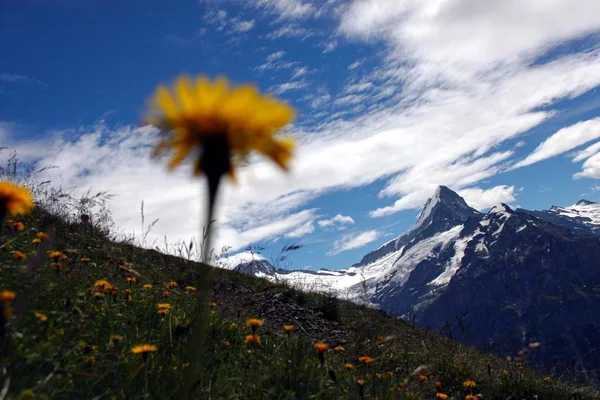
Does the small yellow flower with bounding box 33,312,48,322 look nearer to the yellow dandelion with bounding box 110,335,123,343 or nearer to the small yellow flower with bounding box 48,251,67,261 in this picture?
the yellow dandelion with bounding box 110,335,123,343

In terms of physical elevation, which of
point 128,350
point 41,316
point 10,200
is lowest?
point 128,350

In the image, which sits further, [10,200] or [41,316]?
[41,316]

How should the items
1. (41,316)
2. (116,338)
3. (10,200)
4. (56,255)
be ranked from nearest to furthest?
(10,200), (41,316), (116,338), (56,255)

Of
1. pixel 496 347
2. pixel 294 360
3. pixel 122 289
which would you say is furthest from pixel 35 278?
pixel 496 347

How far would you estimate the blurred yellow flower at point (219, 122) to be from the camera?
5.09 feet

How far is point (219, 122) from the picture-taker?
155cm

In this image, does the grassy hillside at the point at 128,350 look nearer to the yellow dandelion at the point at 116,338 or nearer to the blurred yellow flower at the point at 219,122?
the yellow dandelion at the point at 116,338

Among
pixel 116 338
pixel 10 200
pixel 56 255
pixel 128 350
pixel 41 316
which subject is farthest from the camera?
pixel 56 255

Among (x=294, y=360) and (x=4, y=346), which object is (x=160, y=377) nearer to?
(x=4, y=346)

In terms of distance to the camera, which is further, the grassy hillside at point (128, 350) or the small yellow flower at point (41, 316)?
the small yellow flower at point (41, 316)

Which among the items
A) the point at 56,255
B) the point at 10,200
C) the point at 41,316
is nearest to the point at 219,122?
the point at 10,200

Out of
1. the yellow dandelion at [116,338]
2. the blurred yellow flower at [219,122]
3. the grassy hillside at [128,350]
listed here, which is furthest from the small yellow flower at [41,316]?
the blurred yellow flower at [219,122]

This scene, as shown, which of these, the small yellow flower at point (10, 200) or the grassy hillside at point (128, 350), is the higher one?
the small yellow flower at point (10, 200)

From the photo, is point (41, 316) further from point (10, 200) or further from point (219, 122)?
point (219, 122)
